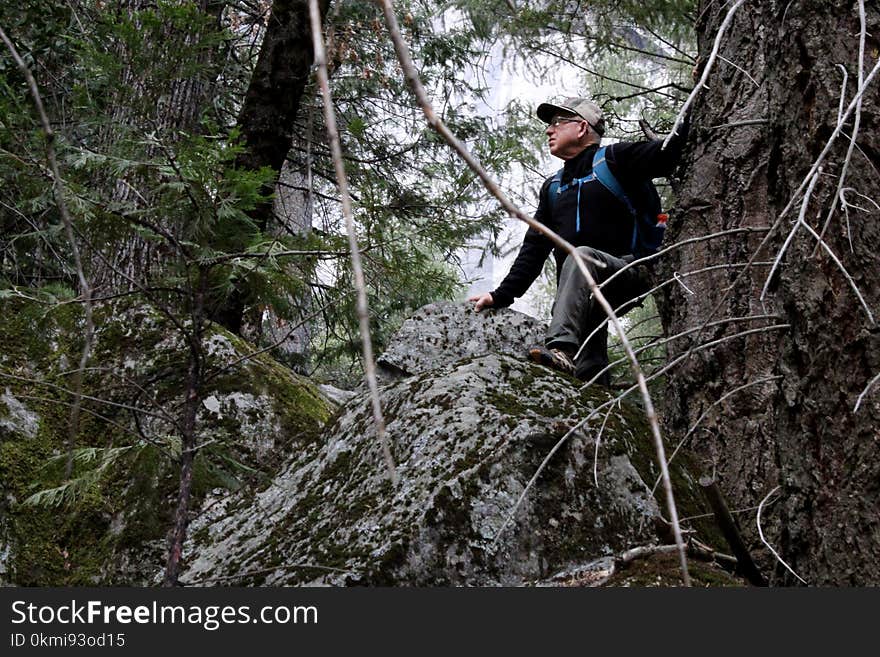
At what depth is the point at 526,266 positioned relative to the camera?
4695 mm

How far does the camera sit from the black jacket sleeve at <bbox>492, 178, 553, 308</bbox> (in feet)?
15.0

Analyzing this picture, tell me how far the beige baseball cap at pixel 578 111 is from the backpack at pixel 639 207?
286 millimetres

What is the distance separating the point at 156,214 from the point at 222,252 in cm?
35

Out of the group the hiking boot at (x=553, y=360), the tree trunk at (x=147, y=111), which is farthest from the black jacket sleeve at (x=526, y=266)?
the tree trunk at (x=147, y=111)

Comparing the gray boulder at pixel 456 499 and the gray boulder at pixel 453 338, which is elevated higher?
the gray boulder at pixel 453 338

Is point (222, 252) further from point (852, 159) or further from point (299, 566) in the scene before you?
point (852, 159)

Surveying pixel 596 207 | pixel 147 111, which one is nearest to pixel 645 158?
pixel 596 207

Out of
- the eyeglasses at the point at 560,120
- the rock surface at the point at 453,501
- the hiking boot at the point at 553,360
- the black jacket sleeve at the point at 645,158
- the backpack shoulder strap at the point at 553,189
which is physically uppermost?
the eyeglasses at the point at 560,120

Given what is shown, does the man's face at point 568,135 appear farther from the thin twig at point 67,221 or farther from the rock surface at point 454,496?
the thin twig at point 67,221

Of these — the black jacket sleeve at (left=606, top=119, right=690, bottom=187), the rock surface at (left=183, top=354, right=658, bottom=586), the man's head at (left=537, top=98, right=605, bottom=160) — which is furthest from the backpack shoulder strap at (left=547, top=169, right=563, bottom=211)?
the rock surface at (left=183, top=354, right=658, bottom=586)

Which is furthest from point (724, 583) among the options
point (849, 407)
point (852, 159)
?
point (852, 159)

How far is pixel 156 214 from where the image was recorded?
9.70ft

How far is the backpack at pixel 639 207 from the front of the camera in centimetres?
425

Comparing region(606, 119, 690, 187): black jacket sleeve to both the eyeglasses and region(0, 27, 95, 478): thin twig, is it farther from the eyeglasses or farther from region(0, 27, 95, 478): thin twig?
region(0, 27, 95, 478): thin twig
